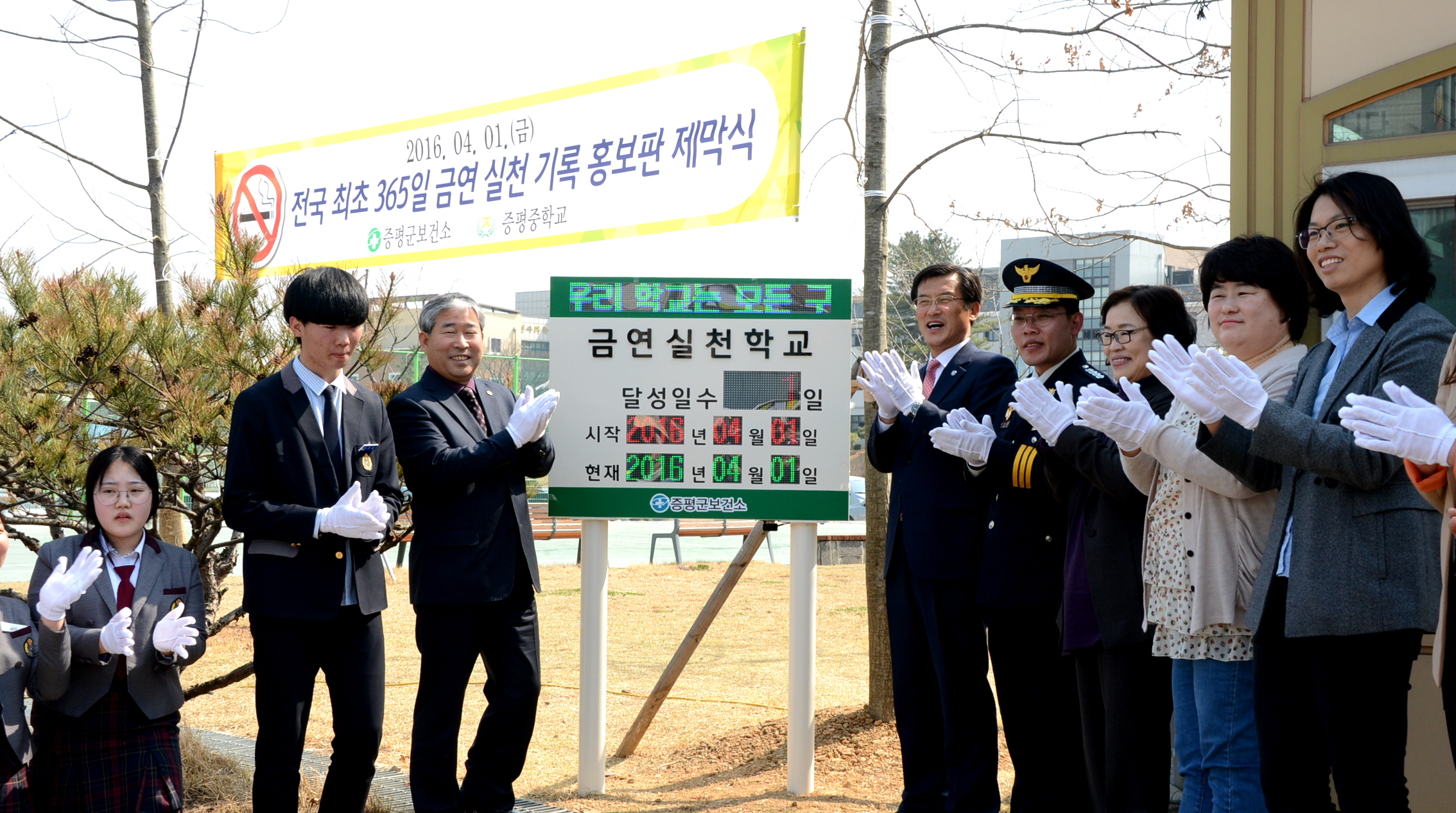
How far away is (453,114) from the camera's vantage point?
6.57 m

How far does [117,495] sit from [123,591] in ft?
0.92

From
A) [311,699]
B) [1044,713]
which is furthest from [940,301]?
[311,699]

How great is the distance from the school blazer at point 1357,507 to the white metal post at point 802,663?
223 cm

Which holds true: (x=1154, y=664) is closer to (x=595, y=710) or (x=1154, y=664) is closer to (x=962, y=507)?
(x=962, y=507)

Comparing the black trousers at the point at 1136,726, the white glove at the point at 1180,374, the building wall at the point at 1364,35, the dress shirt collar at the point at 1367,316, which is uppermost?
the building wall at the point at 1364,35

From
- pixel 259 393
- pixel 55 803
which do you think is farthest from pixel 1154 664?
pixel 55 803

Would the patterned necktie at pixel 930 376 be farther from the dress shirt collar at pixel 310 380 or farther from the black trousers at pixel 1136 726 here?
the dress shirt collar at pixel 310 380

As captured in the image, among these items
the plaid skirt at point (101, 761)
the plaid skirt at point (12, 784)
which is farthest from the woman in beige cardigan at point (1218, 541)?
the plaid skirt at point (12, 784)

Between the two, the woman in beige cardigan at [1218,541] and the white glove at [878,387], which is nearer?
the woman in beige cardigan at [1218,541]

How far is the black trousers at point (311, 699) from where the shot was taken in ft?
11.3

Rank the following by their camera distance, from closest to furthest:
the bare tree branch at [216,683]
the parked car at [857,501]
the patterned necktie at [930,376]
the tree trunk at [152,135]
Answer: the patterned necktie at [930,376]
the bare tree branch at [216,683]
the tree trunk at [152,135]
the parked car at [857,501]

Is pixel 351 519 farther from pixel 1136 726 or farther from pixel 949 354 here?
pixel 1136 726

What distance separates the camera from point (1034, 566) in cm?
357

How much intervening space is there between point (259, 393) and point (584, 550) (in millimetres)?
1577
